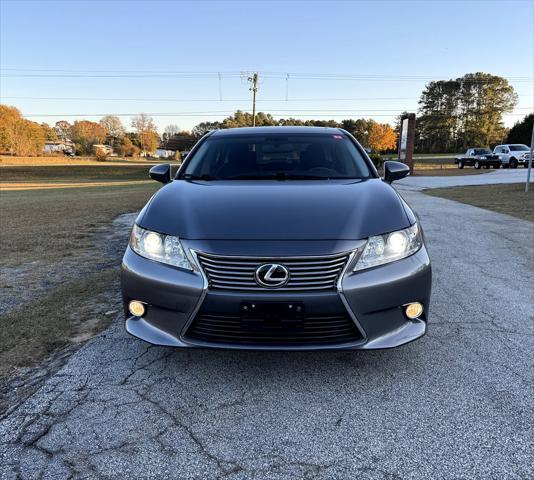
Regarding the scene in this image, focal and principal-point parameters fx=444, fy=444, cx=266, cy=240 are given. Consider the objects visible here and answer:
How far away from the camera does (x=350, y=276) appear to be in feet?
8.02

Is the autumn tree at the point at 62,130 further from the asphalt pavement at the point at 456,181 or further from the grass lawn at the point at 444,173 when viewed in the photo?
the asphalt pavement at the point at 456,181

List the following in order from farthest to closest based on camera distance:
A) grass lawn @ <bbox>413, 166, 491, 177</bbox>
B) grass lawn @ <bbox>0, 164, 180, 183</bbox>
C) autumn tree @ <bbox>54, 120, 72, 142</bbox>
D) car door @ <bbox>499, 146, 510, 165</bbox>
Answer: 1. autumn tree @ <bbox>54, 120, 72, 142</bbox>
2. grass lawn @ <bbox>0, 164, 180, 183</bbox>
3. car door @ <bbox>499, 146, 510, 165</bbox>
4. grass lawn @ <bbox>413, 166, 491, 177</bbox>

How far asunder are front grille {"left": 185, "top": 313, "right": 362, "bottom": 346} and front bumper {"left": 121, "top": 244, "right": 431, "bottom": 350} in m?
0.03

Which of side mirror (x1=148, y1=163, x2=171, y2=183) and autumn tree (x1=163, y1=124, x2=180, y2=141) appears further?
autumn tree (x1=163, y1=124, x2=180, y2=141)

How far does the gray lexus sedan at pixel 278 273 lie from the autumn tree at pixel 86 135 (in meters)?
106

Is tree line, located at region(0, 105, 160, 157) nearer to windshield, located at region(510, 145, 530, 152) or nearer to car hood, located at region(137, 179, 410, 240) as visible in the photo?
windshield, located at region(510, 145, 530, 152)

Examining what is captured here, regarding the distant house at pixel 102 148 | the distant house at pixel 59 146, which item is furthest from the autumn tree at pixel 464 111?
the distant house at pixel 59 146

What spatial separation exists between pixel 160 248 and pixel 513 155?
39.4m

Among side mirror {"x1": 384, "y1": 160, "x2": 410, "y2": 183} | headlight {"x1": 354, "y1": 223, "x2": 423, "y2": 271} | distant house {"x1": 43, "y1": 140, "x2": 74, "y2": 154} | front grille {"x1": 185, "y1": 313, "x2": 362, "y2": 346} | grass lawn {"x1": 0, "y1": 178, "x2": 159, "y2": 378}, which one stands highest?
side mirror {"x1": 384, "y1": 160, "x2": 410, "y2": 183}

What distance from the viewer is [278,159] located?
390 cm

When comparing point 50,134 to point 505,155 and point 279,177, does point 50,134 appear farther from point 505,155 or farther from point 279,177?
point 279,177

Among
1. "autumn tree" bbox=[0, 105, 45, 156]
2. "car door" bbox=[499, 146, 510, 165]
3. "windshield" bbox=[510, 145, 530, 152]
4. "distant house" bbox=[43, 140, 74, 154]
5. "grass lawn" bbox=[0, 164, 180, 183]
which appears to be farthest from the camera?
"distant house" bbox=[43, 140, 74, 154]

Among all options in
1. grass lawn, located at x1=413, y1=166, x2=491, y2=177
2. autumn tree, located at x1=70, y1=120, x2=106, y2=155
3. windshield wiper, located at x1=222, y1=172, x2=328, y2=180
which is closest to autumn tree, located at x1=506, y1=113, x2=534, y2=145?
grass lawn, located at x1=413, y1=166, x2=491, y2=177

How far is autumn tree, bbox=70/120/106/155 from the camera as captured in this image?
10172cm
